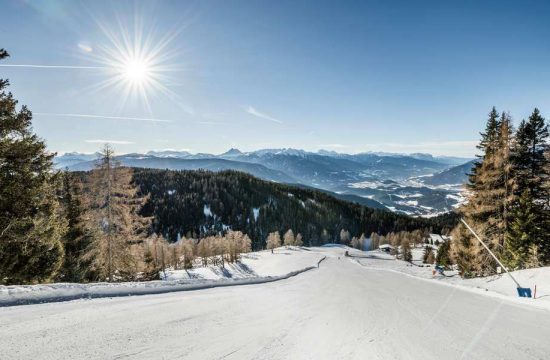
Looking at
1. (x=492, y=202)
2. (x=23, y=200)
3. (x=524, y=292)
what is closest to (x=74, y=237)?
(x=23, y=200)

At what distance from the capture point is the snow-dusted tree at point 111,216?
23594 millimetres

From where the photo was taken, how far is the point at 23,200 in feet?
47.7

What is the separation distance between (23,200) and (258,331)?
14.2 meters

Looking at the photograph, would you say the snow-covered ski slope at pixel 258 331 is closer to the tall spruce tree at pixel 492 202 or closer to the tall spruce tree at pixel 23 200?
the tall spruce tree at pixel 23 200

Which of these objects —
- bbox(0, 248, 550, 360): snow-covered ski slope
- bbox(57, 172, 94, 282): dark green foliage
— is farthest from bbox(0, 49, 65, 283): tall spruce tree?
bbox(0, 248, 550, 360): snow-covered ski slope

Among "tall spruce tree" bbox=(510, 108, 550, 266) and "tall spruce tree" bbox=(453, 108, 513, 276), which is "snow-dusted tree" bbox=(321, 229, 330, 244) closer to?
"tall spruce tree" bbox=(453, 108, 513, 276)

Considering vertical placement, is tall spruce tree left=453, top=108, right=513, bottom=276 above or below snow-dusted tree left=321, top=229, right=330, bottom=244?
above

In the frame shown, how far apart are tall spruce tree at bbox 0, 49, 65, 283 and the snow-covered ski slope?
31.0 feet

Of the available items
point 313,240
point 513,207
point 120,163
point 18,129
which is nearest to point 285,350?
point 18,129

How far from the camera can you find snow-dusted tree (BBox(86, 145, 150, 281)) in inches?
929

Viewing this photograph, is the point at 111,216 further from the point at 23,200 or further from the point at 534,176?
the point at 534,176

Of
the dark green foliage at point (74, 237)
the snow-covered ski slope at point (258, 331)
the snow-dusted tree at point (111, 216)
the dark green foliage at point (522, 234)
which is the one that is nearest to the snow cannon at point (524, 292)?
the snow-covered ski slope at point (258, 331)

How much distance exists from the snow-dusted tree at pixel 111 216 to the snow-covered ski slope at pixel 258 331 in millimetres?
16808

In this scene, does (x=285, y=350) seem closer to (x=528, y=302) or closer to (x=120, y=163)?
(x=528, y=302)
